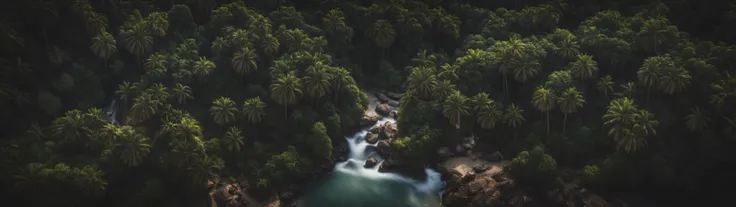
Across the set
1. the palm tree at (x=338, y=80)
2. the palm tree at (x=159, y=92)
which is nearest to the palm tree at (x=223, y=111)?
the palm tree at (x=159, y=92)

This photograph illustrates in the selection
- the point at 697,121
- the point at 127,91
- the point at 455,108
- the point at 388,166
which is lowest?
the point at 388,166

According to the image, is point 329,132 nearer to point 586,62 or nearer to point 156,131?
point 156,131

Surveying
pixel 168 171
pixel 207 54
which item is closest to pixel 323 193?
pixel 168 171

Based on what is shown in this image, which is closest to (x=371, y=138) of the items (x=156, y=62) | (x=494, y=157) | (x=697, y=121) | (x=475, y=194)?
(x=494, y=157)

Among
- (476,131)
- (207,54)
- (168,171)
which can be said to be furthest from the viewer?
(207,54)

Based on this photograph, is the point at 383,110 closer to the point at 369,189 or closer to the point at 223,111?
the point at 369,189

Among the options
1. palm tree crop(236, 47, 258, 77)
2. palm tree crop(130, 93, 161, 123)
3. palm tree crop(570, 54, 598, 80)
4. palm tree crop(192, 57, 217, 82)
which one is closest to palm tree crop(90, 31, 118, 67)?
palm tree crop(192, 57, 217, 82)
